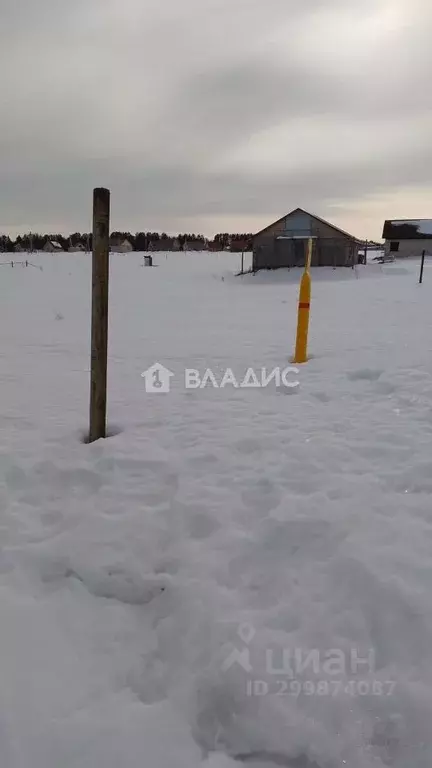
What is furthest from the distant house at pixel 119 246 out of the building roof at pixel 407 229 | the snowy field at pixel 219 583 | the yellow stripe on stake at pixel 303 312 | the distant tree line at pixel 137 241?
the snowy field at pixel 219 583

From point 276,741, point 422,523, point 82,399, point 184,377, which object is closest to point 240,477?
point 422,523

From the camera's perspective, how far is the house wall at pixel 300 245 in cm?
3591

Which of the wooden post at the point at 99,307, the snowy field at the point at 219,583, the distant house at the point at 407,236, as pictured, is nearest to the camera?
the snowy field at the point at 219,583

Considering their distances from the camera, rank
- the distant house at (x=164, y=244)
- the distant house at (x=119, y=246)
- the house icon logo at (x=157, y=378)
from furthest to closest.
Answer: the distant house at (x=164, y=244) < the distant house at (x=119, y=246) < the house icon logo at (x=157, y=378)

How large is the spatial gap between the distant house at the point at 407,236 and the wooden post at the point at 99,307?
53.0m

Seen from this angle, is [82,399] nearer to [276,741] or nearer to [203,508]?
[203,508]

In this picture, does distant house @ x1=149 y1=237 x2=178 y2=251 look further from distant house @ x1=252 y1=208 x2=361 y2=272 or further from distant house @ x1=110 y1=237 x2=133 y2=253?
distant house @ x1=252 y1=208 x2=361 y2=272

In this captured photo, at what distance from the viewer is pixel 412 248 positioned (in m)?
52.3

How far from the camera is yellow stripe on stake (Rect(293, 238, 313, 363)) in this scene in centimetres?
745

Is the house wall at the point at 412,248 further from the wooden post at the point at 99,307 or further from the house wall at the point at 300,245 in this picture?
the wooden post at the point at 99,307

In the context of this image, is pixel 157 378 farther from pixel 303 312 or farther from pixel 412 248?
pixel 412 248

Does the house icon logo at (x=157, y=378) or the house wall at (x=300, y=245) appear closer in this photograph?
the house icon logo at (x=157, y=378)

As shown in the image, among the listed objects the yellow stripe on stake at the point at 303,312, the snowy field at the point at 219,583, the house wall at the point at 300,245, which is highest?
the house wall at the point at 300,245

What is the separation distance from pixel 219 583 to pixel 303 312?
5.19 metres
